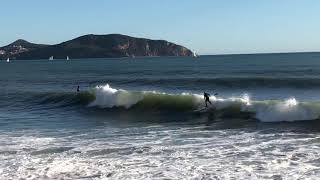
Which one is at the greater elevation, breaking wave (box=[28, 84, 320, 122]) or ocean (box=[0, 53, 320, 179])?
breaking wave (box=[28, 84, 320, 122])

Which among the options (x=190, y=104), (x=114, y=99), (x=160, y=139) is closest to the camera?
(x=160, y=139)

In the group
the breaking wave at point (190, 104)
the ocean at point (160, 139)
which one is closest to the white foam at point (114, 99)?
the breaking wave at point (190, 104)

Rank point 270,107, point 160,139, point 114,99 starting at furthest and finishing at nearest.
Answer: point 114,99 < point 270,107 < point 160,139

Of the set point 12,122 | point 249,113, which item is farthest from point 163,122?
point 12,122

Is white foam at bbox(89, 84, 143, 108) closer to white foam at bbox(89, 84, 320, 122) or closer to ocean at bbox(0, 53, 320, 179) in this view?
white foam at bbox(89, 84, 320, 122)

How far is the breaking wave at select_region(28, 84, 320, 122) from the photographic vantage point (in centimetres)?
2814

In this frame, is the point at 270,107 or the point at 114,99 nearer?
the point at 270,107

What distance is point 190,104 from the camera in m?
34.7

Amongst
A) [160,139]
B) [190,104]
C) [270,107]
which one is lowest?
[160,139]

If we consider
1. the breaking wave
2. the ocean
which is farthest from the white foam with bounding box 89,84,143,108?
the ocean

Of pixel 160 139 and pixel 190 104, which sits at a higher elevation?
pixel 190 104

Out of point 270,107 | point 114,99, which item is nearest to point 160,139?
point 270,107

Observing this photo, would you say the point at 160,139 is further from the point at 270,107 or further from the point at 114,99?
the point at 114,99

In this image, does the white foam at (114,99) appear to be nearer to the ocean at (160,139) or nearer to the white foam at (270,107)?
the white foam at (270,107)
